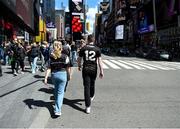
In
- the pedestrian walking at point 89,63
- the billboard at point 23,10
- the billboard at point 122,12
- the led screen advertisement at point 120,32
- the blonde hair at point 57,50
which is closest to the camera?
the blonde hair at point 57,50

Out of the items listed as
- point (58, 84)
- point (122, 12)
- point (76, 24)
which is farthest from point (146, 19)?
point (58, 84)

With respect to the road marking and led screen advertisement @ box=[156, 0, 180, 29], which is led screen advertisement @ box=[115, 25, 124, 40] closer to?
led screen advertisement @ box=[156, 0, 180, 29]

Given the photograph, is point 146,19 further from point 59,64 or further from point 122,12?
point 59,64

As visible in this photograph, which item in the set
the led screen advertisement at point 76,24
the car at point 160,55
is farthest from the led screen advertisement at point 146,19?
the led screen advertisement at point 76,24

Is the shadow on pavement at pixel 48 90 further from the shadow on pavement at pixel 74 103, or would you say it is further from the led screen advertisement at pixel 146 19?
the led screen advertisement at pixel 146 19

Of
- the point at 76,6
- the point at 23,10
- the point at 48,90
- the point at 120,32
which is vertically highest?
the point at 120,32

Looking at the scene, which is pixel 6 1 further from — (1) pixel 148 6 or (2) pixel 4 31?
(1) pixel 148 6

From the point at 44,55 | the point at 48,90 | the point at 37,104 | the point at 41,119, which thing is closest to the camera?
the point at 41,119

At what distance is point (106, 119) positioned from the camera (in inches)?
368

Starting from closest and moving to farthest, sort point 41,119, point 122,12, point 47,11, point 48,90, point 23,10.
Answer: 1. point 41,119
2. point 48,90
3. point 23,10
4. point 47,11
5. point 122,12

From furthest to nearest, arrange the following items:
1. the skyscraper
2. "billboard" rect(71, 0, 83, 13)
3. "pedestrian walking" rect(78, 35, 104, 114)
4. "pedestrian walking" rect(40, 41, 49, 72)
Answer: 1. the skyscraper
2. "billboard" rect(71, 0, 83, 13)
3. "pedestrian walking" rect(40, 41, 49, 72)
4. "pedestrian walking" rect(78, 35, 104, 114)

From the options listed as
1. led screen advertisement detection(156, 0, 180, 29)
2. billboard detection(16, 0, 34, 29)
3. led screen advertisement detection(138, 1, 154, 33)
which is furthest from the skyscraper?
led screen advertisement detection(156, 0, 180, 29)

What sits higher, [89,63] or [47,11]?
[47,11]

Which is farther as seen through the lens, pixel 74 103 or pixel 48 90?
pixel 48 90
